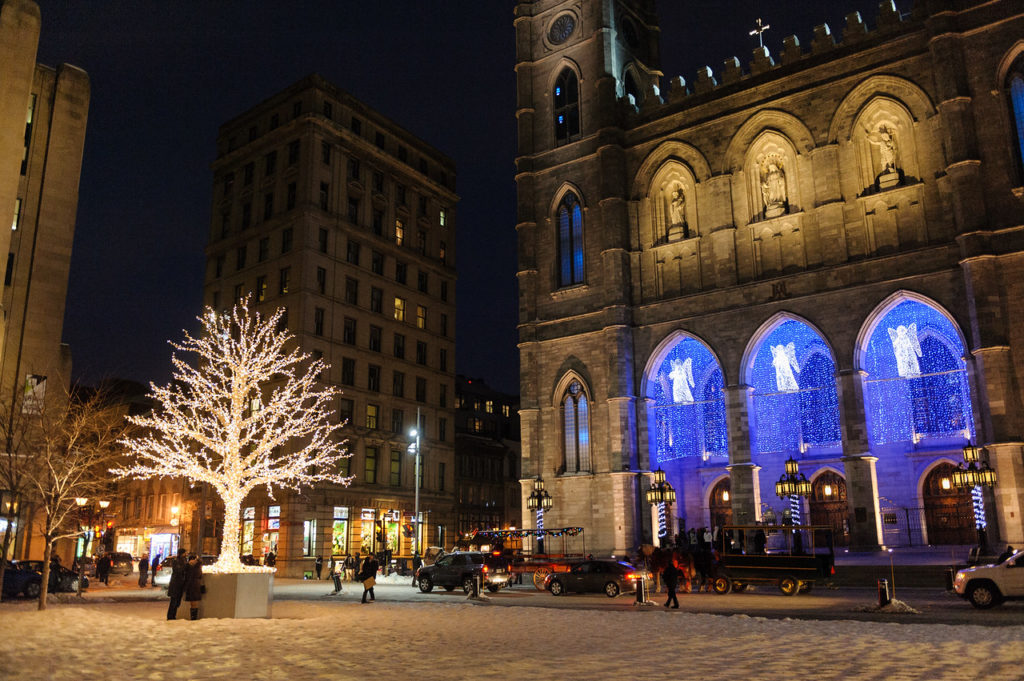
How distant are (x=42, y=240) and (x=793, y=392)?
3436 cm

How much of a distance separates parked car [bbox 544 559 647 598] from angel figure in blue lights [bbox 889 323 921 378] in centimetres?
1463

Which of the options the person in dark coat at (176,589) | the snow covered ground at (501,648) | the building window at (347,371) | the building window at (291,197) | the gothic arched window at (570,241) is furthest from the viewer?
the building window at (291,197)

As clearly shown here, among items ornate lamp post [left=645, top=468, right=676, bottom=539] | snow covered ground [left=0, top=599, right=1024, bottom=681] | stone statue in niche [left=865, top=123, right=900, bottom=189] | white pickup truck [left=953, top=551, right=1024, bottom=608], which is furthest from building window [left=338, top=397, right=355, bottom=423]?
white pickup truck [left=953, top=551, right=1024, bottom=608]

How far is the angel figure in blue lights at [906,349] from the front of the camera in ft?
107

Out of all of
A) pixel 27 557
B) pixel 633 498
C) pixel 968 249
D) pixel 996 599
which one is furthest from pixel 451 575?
pixel 968 249

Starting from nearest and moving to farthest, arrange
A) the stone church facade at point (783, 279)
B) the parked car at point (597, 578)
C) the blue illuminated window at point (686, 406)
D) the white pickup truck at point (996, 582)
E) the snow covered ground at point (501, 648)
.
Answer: the snow covered ground at point (501, 648) < the white pickup truck at point (996, 582) < the parked car at point (597, 578) < the stone church facade at point (783, 279) < the blue illuminated window at point (686, 406)

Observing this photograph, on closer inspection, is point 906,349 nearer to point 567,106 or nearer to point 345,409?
point 567,106

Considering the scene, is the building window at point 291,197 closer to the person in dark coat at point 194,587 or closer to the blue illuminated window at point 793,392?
the blue illuminated window at point 793,392

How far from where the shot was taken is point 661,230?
38.2 m

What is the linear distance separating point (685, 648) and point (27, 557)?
1284 inches

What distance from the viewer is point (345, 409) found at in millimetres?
51250

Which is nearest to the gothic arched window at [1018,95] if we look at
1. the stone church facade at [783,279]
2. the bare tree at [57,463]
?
the stone church facade at [783,279]

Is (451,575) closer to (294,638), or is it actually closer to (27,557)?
(294,638)

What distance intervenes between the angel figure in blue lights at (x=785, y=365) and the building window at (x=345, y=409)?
27.0 m
